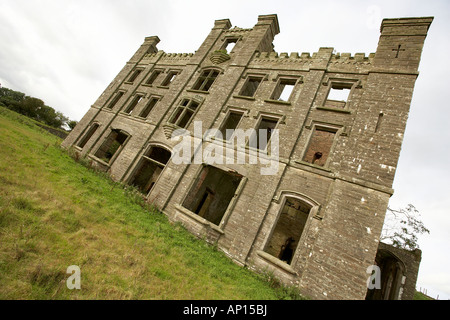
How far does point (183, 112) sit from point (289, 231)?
32.9ft

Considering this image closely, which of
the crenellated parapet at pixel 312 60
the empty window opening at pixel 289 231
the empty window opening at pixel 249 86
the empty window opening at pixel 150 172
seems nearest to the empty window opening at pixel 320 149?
the empty window opening at pixel 289 231

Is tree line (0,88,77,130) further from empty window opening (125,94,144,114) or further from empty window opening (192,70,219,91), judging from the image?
empty window opening (192,70,219,91)

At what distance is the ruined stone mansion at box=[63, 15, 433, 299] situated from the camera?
22.6ft

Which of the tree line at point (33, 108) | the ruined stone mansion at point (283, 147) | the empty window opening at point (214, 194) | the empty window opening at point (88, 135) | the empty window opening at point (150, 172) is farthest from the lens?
the tree line at point (33, 108)

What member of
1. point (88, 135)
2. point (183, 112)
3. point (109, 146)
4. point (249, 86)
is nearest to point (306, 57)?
point (249, 86)

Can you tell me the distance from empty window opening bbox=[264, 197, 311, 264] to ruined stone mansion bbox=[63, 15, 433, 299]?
0.07 metres

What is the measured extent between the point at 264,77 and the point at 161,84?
341 inches

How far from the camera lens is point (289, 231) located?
1221 cm

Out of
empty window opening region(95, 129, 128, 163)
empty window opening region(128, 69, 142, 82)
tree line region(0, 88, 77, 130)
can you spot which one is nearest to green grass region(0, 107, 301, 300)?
empty window opening region(95, 129, 128, 163)

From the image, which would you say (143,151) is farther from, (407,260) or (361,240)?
(407,260)

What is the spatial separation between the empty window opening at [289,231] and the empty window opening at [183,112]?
827cm

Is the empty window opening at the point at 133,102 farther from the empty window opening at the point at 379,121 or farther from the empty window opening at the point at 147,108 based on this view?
the empty window opening at the point at 379,121

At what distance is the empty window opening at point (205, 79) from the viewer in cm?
1352

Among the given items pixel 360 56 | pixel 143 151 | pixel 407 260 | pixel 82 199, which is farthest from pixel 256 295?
pixel 360 56
